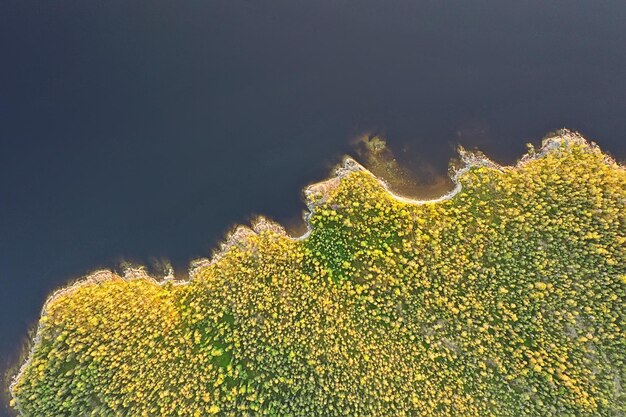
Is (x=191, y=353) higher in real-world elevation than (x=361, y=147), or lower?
lower

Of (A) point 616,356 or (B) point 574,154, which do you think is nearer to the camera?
(A) point 616,356

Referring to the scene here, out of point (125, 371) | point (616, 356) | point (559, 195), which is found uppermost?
point (559, 195)

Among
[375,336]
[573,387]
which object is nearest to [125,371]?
[375,336]

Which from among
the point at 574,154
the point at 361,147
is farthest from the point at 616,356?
the point at 361,147

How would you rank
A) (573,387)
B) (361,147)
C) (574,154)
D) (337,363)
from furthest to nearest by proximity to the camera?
(361,147) → (574,154) → (337,363) → (573,387)

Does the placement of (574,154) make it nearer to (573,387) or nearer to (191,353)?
(573,387)

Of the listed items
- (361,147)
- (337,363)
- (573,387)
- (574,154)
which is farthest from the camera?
(361,147)

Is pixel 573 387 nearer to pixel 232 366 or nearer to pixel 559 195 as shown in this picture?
pixel 559 195
